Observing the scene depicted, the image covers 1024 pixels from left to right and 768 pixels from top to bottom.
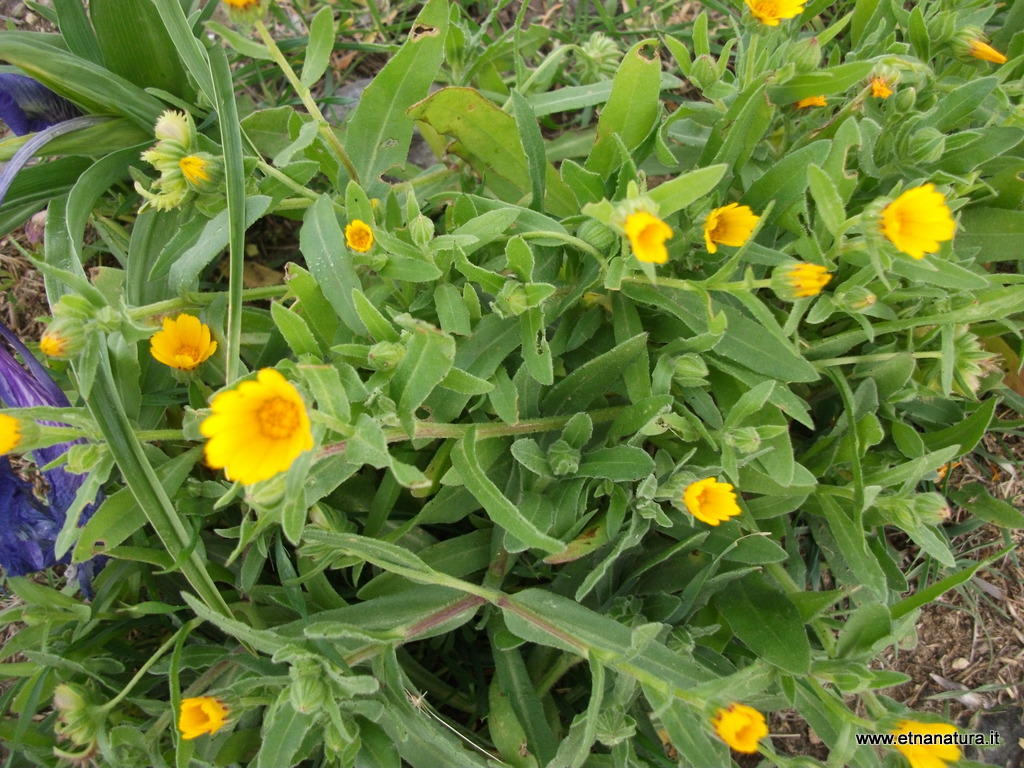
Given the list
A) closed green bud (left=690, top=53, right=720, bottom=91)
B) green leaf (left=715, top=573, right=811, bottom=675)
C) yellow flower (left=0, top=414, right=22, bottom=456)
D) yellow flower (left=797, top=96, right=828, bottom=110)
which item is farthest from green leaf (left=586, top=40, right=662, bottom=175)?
yellow flower (left=0, top=414, right=22, bottom=456)

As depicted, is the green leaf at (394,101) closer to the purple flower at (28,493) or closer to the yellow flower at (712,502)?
the purple flower at (28,493)

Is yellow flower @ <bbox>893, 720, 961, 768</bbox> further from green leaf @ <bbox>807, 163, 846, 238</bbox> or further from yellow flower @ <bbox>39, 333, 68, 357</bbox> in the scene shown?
yellow flower @ <bbox>39, 333, 68, 357</bbox>

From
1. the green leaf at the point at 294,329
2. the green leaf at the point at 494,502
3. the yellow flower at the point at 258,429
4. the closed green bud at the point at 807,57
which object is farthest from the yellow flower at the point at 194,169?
the closed green bud at the point at 807,57

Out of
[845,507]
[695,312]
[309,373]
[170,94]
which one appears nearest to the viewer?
[309,373]

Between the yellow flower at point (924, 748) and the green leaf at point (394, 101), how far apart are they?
164 cm

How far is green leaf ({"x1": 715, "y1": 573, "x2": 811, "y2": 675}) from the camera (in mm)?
1636

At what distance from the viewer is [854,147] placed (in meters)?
1.87

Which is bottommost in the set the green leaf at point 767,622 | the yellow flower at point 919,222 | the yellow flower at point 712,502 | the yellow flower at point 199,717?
the green leaf at point 767,622

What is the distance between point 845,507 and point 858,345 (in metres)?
0.47

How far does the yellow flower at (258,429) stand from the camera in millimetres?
1075

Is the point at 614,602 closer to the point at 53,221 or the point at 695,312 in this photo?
the point at 695,312

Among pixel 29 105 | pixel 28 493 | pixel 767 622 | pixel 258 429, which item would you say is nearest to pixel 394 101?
pixel 29 105

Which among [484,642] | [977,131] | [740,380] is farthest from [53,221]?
[977,131]

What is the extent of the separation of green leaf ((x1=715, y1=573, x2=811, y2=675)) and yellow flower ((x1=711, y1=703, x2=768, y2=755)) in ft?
1.19
